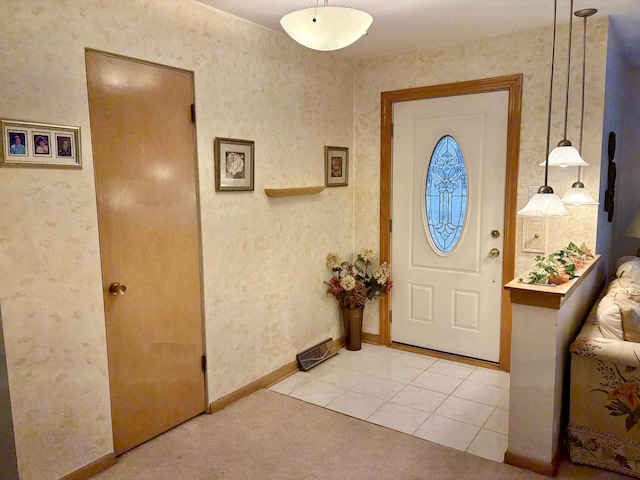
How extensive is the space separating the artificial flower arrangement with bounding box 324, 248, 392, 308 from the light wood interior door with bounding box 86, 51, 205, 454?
1374 millimetres

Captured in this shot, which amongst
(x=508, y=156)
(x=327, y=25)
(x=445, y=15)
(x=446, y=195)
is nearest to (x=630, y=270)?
(x=508, y=156)

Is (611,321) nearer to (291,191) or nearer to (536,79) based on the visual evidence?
(536,79)

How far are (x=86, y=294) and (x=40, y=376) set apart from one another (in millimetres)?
408

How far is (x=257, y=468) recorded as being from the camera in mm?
2551

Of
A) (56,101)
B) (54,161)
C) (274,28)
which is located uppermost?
(274,28)

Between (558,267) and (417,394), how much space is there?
51.6 inches

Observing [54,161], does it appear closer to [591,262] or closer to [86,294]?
[86,294]

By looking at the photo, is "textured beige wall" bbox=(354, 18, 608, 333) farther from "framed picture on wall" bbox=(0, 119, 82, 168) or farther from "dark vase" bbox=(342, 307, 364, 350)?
"framed picture on wall" bbox=(0, 119, 82, 168)

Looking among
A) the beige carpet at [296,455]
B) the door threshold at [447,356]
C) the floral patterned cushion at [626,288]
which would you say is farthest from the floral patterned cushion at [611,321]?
the door threshold at [447,356]

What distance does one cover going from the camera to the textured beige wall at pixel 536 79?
10.6ft

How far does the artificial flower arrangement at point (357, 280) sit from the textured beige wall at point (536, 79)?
1084mm

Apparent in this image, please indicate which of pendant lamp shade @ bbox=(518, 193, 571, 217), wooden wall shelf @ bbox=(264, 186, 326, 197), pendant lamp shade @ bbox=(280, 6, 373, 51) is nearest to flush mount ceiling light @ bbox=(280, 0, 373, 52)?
pendant lamp shade @ bbox=(280, 6, 373, 51)

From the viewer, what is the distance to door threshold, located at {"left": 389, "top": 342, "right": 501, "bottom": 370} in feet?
12.6

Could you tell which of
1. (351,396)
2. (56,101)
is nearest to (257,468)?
(351,396)
